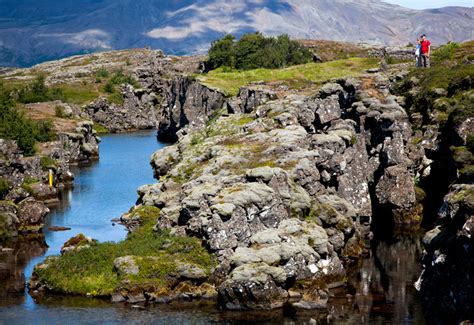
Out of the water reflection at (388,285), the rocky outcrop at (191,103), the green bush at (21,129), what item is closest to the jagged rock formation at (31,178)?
the green bush at (21,129)

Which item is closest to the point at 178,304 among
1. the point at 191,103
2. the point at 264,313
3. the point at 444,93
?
the point at 264,313

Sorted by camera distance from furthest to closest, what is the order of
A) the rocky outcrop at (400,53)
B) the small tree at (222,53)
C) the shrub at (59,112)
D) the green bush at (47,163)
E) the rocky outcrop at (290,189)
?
the small tree at (222,53) < the shrub at (59,112) < the rocky outcrop at (400,53) < the green bush at (47,163) < the rocky outcrop at (290,189)

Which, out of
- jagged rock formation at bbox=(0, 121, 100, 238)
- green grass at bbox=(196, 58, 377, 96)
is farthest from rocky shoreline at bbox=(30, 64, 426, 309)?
green grass at bbox=(196, 58, 377, 96)

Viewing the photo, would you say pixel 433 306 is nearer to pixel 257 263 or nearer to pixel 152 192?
pixel 257 263

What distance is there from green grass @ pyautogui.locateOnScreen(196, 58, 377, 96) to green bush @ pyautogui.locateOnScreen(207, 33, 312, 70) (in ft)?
27.6

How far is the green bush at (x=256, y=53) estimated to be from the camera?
17488 centimetres

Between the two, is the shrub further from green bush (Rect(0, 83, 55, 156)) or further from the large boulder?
the large boulder

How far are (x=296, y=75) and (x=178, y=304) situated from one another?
84.6m

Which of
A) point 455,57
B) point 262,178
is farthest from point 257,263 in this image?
point 455,57

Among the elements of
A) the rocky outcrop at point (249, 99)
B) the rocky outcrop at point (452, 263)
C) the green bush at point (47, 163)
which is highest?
the rocky outcrop at point (249, 99)

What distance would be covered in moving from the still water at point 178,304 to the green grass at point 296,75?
45.5 metres

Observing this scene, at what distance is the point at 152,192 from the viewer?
93062 millimetres

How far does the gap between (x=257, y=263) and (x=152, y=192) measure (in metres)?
28.9

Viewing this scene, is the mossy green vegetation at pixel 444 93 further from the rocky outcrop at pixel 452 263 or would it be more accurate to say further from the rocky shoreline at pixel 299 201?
the rocky outcrop at pixel 452 263
